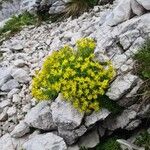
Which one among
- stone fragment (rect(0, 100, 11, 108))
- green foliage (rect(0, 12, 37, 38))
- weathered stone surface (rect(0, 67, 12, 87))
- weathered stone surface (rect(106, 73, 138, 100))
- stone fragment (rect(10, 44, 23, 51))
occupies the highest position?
weathered stone surface (rect(106, 73, 138, 100))

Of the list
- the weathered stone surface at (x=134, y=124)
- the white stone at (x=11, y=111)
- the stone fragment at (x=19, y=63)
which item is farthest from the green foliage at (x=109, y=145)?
the stone fragment at (x=19, y=63)

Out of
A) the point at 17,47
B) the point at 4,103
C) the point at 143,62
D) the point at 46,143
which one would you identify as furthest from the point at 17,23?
the point at 143,62

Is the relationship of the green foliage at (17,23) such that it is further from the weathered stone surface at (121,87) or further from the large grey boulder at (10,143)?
the weathered stone surface at (121,87)

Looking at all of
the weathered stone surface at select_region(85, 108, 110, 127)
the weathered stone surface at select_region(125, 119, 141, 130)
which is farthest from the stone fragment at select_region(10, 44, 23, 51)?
the weathered stone surface at select_region(125, 119, 141, 130)

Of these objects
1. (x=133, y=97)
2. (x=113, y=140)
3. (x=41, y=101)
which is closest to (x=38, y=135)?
(x=41, y=101)

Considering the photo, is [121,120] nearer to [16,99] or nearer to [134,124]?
[134,124]

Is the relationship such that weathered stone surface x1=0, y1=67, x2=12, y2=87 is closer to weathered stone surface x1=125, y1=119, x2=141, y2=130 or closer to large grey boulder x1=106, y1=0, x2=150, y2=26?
large grey boulder x1=106, y1=0, x2=150, y2=26

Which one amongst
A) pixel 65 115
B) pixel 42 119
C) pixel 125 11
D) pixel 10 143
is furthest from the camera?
pixel 125 11
